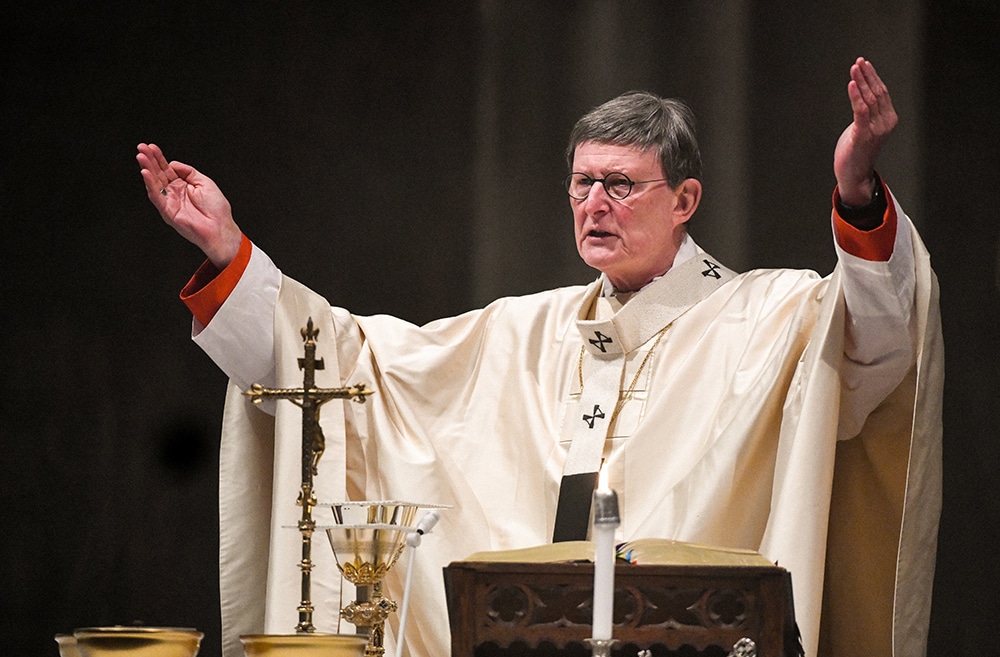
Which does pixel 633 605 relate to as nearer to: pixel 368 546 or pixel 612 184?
pixel 368 546

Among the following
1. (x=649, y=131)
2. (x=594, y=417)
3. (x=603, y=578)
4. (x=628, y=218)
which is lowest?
(x=603, y=578)

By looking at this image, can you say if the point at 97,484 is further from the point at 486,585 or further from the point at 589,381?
the point at 486,585

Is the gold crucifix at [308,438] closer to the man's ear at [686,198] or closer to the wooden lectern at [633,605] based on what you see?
the wooden lectern at [633,605]

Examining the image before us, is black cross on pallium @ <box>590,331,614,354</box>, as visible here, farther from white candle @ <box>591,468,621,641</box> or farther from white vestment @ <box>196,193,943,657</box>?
white candle @ <box>591,468,621,641</box>

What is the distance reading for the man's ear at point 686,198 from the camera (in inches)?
163

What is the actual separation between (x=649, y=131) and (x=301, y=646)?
229 cm

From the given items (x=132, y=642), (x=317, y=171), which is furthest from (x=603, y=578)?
(x=317, y=171)

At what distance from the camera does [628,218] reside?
159 inches

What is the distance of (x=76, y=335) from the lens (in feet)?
16.1

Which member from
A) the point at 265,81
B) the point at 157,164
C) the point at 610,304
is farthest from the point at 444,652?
the point at 265,81

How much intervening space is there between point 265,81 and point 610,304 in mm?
1641

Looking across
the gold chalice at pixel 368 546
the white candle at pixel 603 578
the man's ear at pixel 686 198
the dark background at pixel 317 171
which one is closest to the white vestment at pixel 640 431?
the man's ear at pixel 686 198

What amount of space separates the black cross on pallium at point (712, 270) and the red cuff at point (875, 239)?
0.77m

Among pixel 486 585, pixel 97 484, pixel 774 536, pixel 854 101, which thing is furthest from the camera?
pixel 97 484
